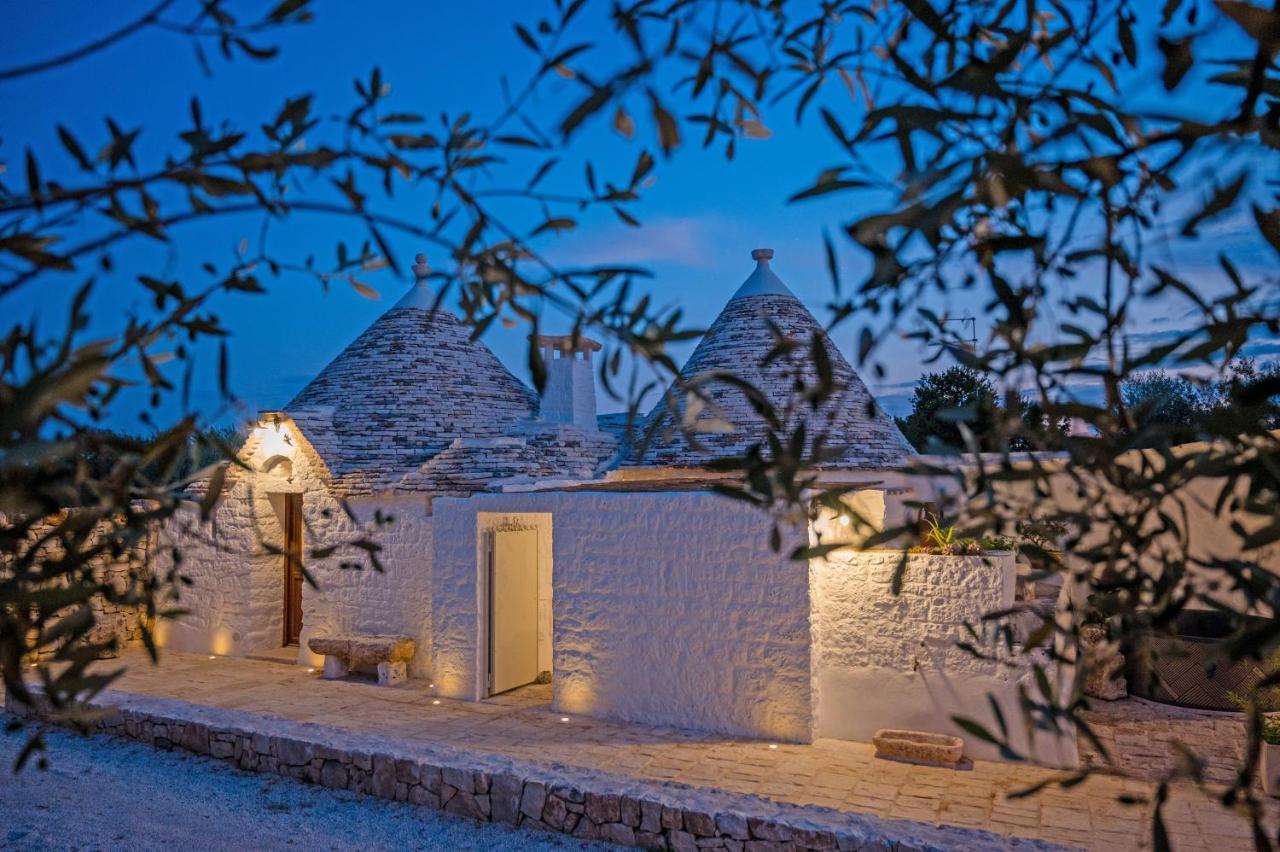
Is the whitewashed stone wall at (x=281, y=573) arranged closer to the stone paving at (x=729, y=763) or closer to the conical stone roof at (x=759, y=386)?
the stone paving at (x=729, y=763)

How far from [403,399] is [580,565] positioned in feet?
20.8

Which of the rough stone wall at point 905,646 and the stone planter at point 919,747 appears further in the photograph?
the rough stone wall at point 905,646

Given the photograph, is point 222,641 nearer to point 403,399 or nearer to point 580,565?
point 403,399

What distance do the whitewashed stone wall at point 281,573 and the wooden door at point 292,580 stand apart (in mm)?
154

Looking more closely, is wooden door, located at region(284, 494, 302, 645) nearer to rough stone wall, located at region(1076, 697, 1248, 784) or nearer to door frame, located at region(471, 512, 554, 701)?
door frame, located at region(471, 512, 554, 701)

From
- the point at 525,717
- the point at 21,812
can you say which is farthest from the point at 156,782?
the point at 525,717

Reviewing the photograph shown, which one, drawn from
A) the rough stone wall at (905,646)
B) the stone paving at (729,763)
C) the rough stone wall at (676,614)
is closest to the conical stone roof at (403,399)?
the stone paving at (729,763)

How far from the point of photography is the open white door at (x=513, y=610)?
10.3m

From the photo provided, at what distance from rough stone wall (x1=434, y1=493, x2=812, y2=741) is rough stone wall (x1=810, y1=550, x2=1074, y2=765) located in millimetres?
320

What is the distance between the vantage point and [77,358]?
1.31 m

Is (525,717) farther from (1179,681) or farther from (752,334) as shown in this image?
(752,334)

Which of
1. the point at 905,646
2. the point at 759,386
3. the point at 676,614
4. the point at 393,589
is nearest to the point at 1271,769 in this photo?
the point at 905,646

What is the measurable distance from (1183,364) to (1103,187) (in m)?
0.32

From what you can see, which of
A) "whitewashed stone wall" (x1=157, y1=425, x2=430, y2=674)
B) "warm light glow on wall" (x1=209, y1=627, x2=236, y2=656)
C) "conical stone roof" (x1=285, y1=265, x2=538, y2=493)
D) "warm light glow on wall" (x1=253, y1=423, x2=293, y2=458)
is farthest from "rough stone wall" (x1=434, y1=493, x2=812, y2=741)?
"warm light glow on wall" (x1=209, y1=627, x2=236, y2=656)
